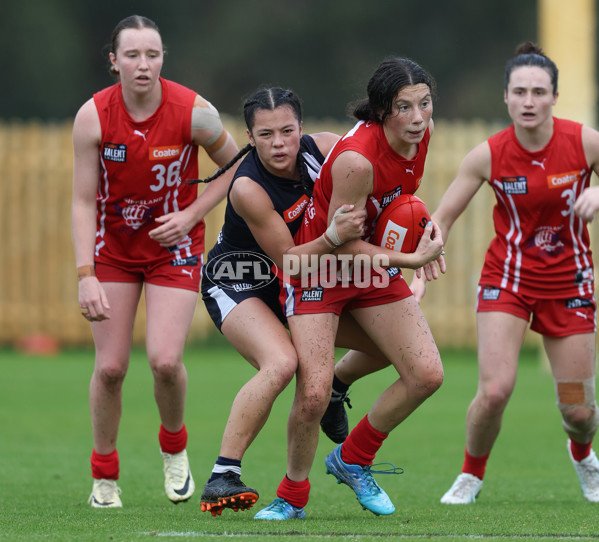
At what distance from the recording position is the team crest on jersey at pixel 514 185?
607 centimetres

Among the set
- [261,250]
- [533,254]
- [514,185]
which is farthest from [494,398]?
[261,250]

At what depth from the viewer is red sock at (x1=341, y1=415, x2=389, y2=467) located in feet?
17.9

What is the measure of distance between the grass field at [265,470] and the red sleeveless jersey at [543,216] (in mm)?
1242

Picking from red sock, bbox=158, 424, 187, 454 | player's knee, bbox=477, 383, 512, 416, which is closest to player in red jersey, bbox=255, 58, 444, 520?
player's knee, bbox=477, 383, 512, 416

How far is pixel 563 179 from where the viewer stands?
603cm

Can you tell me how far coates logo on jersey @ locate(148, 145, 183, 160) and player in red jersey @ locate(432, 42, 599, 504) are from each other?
1.48 meters

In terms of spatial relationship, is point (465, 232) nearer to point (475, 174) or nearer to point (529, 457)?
point (529, 457)

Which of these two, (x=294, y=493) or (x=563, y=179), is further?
(x=563, y=179)

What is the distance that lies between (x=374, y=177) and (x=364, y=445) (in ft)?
4.43

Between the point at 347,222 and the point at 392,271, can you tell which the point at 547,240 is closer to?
the point at 392,271

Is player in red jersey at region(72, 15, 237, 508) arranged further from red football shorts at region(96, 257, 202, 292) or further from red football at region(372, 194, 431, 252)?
red football at region(372, 194, 431, 252)

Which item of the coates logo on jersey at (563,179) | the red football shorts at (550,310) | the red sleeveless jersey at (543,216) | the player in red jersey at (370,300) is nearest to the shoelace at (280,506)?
the player in red jersey at (370,300)

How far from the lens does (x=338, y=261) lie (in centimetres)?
535

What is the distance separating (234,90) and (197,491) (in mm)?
22172
